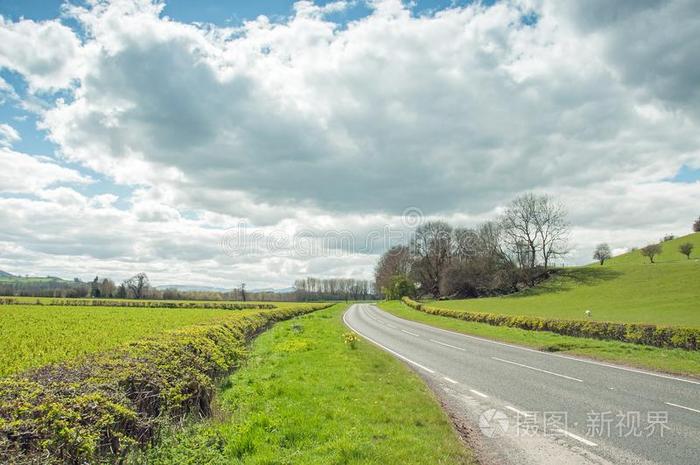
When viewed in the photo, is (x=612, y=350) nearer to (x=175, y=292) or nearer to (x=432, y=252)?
(x=432, y=252)

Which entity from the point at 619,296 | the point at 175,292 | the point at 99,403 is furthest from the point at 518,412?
the point at 175,292

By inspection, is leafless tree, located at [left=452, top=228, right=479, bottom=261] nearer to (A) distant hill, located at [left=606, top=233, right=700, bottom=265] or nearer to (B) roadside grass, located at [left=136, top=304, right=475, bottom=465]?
(A) distant hill, located at [left=606, top=233, right=700, bottom=265]

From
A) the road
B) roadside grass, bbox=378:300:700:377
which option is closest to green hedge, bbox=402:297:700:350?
roadside grass, bbox=378:300:700:377

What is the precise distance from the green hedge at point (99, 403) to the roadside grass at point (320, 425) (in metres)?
0.62

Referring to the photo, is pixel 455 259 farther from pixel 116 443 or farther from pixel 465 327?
pixel 116 443

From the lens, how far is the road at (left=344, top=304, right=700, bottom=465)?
692 cm

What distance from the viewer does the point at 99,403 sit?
17.9 feet

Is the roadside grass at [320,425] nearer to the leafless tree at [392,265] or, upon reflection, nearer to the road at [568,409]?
the road at [568,409]

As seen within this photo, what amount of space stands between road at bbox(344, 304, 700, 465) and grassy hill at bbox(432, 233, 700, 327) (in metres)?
14.0

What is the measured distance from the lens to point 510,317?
105 ft

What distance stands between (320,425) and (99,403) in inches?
151

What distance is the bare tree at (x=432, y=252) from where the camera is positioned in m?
85.9

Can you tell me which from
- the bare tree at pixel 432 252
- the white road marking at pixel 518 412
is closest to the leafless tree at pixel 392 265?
the bare tree at pixel 432 252

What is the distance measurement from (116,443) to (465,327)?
96.8 ft
